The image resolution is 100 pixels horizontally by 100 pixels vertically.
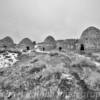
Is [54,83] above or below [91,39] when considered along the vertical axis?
below

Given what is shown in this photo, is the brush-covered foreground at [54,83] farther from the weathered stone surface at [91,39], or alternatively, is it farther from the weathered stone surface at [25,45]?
the weathered stone surface at [25,45]

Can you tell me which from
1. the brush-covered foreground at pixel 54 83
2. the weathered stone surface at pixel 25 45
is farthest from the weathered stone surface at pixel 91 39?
the weathered stone surface at pixel 25 45

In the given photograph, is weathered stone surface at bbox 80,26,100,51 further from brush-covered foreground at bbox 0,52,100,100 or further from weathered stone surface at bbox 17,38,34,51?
weathered stone surface at bbox 17,38,34,51

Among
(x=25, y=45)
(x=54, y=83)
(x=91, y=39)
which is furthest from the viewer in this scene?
(x=25, y=45)

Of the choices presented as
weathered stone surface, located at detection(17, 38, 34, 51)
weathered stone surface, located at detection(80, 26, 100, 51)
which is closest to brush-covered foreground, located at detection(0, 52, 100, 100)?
weathered stone surface, located at detection(80, 26, 100, 51)

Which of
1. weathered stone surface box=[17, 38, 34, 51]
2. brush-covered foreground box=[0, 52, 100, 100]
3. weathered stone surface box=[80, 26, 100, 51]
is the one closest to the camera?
brush-covered foreground box=[0, 52, 100, 100]

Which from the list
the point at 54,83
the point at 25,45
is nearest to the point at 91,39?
the point at 54,83

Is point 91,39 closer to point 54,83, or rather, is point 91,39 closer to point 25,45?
point 54,83

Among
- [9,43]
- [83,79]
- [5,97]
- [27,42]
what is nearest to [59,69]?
[83,79]

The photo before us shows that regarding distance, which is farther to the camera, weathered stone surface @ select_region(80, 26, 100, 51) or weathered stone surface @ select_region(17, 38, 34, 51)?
weathered stone surface @ select_region(17, 38, 34, 51)

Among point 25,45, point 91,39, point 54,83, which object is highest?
point 91,39

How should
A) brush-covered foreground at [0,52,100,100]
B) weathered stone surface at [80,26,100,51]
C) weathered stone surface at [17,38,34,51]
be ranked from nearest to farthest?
brush-covered foreground at [0,52,100,100] → weathered stone surface at [80,26,100,51] → weathered stone surface at [17,38,34,51]

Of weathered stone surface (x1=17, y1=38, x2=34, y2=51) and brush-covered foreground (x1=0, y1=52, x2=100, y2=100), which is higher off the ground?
weathered stone surface (x1=17, y1=38, x2=34, y2=51)

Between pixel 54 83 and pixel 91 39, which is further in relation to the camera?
pixel 91 39
